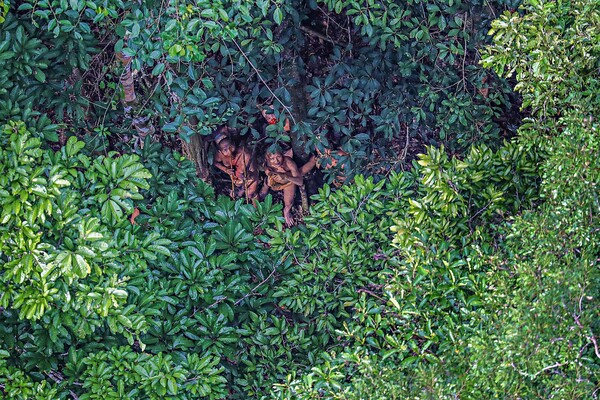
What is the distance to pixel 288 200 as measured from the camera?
8.47m

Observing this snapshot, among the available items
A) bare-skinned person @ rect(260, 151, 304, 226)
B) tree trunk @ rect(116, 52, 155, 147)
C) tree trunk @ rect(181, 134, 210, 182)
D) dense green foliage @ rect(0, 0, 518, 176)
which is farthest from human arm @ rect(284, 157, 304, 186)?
tree trunk @ rect(116, 52, 155, 147)

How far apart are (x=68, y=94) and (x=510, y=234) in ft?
10.1

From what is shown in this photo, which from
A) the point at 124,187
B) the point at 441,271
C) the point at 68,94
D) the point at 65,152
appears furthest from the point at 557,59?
the point at 68,94

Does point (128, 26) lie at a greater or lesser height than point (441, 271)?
greater

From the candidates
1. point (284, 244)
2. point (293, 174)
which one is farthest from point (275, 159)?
point (284, 244)

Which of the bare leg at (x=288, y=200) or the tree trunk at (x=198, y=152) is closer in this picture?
the tree trunk at (x=198, y=152)

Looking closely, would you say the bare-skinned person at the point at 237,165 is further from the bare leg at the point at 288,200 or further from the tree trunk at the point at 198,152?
the bare leg at the point at 288,200

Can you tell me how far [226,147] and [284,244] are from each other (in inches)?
119

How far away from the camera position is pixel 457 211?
401cm

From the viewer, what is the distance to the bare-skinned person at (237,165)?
800 centimetres

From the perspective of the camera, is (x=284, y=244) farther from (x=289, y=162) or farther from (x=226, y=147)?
(x=226, y=147)

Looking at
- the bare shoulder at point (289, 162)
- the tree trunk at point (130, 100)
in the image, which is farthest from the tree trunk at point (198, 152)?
the tree trunk at point (130, 100)

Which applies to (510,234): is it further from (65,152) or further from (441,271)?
(65,152)

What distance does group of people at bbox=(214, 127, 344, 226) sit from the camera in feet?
26.2
